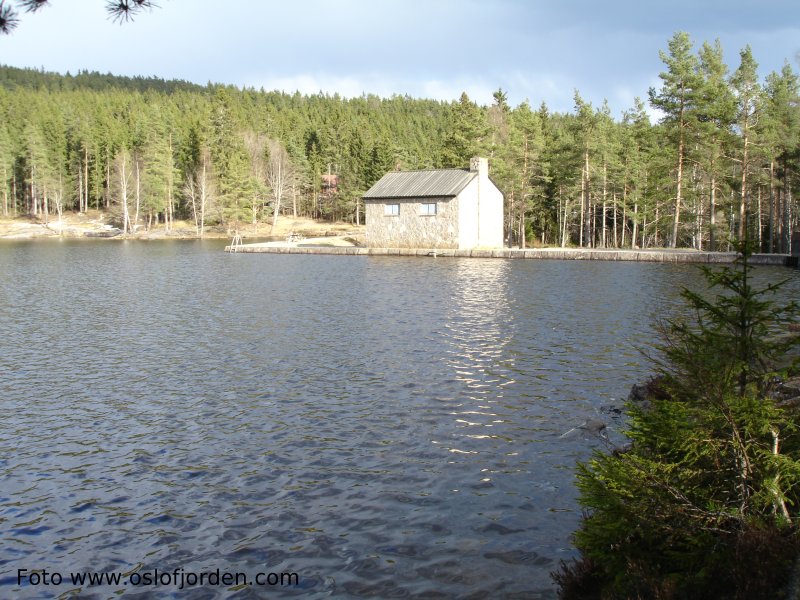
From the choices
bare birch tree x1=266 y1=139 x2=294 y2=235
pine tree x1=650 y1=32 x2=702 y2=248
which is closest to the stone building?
pine tree x1=650 y1=32 x2=702 y2=248

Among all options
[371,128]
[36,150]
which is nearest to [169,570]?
[36,150]

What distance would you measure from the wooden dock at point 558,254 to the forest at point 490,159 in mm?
3271

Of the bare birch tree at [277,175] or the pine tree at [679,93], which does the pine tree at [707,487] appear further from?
the bare birch tree at [277,175]

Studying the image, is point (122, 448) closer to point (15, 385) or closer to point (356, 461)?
point (356, 461)

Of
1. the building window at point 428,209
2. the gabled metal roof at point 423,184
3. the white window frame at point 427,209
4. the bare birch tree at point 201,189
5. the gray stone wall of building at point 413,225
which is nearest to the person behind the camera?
the gabled metal roof at point 423,184

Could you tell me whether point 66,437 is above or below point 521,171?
below

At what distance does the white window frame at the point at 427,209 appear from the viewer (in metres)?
60.5

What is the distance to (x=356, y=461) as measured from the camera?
10.5 m

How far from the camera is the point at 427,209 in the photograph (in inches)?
2402

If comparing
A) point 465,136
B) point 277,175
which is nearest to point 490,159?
point 465,136

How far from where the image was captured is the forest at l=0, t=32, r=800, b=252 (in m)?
52.8

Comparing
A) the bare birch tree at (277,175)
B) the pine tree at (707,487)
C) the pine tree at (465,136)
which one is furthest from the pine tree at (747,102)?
the bare birch tree at (277,175)

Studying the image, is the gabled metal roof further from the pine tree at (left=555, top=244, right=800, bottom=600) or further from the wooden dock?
the pine tree at (left=555, top=244, right=800, bottom=600)

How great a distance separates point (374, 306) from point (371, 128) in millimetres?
113551
